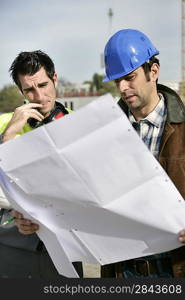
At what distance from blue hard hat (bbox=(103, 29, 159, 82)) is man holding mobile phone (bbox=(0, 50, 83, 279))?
428 millimetres

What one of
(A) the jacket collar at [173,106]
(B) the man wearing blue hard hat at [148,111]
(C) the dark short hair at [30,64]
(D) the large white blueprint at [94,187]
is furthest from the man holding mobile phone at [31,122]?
(A) the jacket collar at [173,106]

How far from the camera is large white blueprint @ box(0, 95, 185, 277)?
200 centimetres

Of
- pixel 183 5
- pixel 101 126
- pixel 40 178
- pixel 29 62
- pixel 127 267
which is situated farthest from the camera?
pixel 183 5

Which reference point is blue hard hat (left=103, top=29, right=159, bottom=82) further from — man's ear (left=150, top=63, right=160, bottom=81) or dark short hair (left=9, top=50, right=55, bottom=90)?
dark short hair (left=9, top=50, right=55, bottom=90)

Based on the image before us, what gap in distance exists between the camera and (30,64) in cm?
289

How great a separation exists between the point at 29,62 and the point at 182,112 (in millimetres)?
988

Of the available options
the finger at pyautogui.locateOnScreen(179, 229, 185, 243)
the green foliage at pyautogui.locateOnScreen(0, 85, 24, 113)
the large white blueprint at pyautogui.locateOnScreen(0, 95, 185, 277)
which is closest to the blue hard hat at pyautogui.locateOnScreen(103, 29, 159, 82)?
the large white blueprint at pyautogui.locateOnScreen(0, 95, 185, 277)

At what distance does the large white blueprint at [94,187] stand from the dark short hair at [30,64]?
941 mm

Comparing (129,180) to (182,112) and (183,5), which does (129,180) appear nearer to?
(182,112)

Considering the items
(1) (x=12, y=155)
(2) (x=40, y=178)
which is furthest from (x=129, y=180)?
(1) (x=12, y=155)

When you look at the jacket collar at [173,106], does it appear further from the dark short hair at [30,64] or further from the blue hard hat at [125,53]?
the dark short hair at [30,64]

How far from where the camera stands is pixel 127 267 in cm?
256

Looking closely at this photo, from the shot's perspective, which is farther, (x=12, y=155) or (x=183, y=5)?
(x=183, y=5)

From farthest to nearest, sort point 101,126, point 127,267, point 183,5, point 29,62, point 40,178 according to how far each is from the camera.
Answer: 1. point 183,5
2. point 29,62
3. point 127,267
4. point 40,178
5. point 101,126
